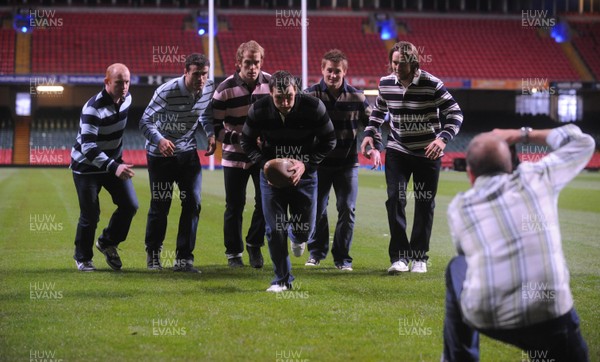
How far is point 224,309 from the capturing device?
22.7ft

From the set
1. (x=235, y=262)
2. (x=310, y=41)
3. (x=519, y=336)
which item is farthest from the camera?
(x=310, y=41)

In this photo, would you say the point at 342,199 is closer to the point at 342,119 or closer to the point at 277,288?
the point at 342,119

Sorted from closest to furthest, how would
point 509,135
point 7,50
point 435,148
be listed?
point 509,135 < point 435,148 < point 7,50

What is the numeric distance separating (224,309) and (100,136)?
2.66m

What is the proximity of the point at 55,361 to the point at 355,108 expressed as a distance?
4739 mm

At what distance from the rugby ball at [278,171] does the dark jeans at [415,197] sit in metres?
1.66

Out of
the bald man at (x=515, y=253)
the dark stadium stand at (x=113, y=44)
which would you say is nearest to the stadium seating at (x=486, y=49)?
the dark stadium stand at (x=113, y=44)

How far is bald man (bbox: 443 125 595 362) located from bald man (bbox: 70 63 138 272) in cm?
477

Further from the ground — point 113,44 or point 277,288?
point 113,44

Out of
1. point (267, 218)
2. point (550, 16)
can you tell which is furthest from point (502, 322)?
point (550, 16)

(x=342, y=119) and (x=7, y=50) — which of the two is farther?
(x=7, y=50)

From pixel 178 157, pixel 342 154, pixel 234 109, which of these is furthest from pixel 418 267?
pixel 178 157

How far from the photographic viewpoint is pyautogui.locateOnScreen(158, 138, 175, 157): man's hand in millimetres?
8578

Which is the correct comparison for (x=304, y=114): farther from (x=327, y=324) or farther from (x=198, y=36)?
(x=198, y=36)
